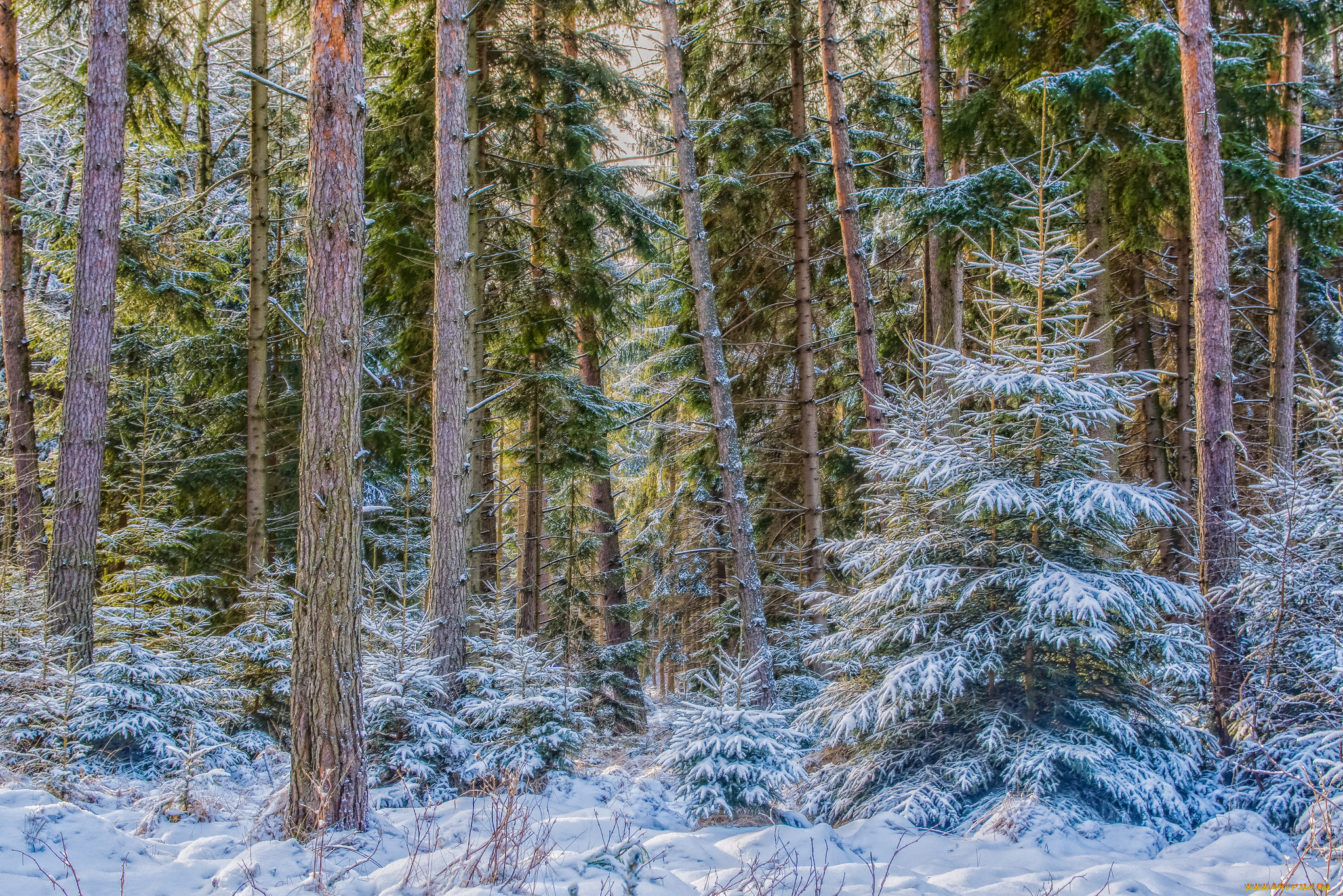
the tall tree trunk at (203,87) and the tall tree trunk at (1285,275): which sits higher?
the tall tree trunk at (203,87)

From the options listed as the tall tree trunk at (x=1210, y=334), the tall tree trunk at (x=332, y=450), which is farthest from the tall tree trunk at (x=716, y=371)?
the tall tree trunk at (x=332, y=450)

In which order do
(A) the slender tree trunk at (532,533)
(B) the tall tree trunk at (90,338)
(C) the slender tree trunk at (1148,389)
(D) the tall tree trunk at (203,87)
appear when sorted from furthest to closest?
1. (C) the slender tree trunk at (1148,389)
2. (A) the slender tree trunk at (532,533)
3. (D) the tall tree trunk at (203,87)
4. (B) the tall tree trunk at (90,338)

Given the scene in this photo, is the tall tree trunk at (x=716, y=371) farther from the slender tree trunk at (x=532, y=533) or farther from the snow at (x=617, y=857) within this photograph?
the snow at (x=617, y=857)

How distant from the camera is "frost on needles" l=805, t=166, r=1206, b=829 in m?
5.05

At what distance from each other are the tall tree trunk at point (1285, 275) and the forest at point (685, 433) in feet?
0.44

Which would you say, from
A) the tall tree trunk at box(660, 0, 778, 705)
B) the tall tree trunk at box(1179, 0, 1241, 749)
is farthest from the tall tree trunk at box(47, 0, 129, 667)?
the tall tree trunk at box(1179, 0, 1241, 749)

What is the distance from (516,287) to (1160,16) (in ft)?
28.8

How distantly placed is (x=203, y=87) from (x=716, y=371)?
9.59 meters

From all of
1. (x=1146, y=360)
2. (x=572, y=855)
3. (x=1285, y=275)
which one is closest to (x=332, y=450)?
(x=572, y=855)

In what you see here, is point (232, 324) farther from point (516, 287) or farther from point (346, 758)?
point (346, 758)

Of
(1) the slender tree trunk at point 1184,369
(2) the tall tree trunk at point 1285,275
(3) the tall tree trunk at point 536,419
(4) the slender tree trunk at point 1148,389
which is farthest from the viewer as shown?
(4) the slender tree trunk at point 1148,389

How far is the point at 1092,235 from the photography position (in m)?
8.77

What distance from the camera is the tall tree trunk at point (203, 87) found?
10.4 meters

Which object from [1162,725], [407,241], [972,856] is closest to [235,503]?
[407,241]
